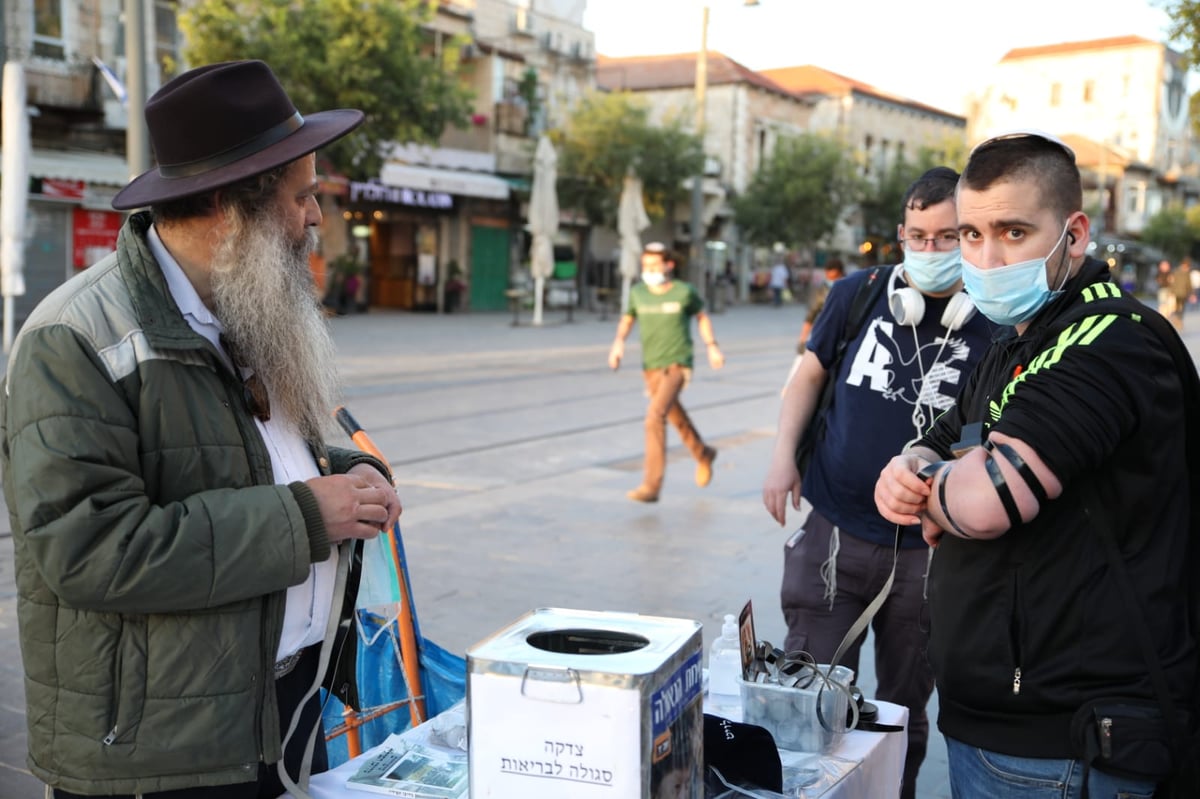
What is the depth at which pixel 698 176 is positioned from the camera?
32000 mm

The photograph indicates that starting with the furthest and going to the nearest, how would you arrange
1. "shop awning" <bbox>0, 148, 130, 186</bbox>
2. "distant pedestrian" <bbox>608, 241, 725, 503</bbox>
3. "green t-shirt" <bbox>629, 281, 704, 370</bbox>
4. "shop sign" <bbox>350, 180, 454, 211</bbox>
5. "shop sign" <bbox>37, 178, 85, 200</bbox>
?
"shop sign" <bbox>350, 180, 454, 211</bbox> → "shop sign" <bbox>37, 178, 85, 200</bbox> → "shop awning" <bbox>0, 148, 130, 186</bbox> → "green t-shirt" <bbox>629, 281, 704, 370</bbox> → "distant pedestrian" <bbox>608, 241, 725, 503</bbox>

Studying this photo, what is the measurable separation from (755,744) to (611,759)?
22.2 inches

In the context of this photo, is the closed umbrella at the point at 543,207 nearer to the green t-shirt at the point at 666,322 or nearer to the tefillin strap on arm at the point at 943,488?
the green t-shirt at the point at 666,322

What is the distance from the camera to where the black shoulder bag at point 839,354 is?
3.52 meters

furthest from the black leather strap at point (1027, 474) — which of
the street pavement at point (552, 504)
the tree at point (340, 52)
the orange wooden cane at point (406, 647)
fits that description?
the tree at point (340, 52)

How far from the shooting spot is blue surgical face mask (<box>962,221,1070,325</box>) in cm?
204

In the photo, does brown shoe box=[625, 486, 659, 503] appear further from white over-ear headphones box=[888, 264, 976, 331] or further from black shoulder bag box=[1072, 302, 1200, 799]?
black shoulder bag box=[1072, 302, 1200, 799]

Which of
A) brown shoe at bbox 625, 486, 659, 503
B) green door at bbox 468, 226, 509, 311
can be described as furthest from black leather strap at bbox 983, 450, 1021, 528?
green door at bbox 468, 226, 509, 311

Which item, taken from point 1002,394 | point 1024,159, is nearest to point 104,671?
point 1002,394

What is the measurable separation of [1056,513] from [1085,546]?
0.23 ft

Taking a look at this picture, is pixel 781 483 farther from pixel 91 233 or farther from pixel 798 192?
pixel 798 192

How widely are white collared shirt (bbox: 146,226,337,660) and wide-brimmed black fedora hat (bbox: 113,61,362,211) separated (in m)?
0.13

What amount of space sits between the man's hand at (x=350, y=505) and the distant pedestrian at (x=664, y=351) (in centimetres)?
620

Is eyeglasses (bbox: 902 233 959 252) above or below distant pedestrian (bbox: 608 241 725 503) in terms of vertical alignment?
above
